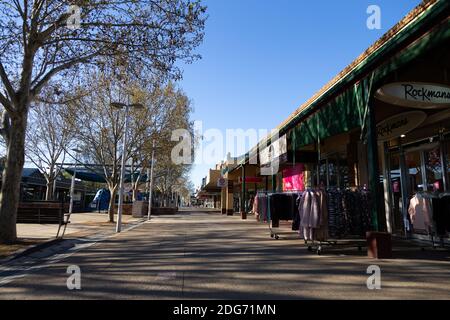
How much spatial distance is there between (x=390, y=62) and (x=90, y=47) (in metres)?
8.57

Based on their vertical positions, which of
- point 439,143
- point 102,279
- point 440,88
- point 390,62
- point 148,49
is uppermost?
point 148,49

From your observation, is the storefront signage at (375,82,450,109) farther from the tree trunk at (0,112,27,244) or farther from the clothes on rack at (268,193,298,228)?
the tree trunk at (0,112,27,244)

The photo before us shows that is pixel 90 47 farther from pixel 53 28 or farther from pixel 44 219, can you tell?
pixel 44 219

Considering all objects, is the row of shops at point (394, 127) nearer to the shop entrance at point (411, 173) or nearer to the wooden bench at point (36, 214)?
the shop entrance at point (411, 173)

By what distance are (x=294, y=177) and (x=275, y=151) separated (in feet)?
13.0

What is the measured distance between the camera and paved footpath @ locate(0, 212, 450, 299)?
486cm

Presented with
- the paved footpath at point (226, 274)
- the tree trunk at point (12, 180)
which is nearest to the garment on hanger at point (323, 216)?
the paved footpath at point (226, 274)

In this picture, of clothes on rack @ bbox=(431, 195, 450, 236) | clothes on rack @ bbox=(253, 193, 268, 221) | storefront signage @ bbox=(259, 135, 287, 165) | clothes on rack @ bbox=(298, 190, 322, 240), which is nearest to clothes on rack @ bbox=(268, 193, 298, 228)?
clothes on rack @ bbox=(253, 193, 268, 221)

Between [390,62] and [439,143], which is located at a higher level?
[390,62]

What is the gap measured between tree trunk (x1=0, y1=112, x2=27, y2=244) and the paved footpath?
5.50 ft

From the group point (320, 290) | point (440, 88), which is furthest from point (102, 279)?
point (440, 88)

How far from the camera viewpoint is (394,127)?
33.5 feet

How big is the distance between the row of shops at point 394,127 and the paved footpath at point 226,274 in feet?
5.07

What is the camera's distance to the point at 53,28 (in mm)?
10305
